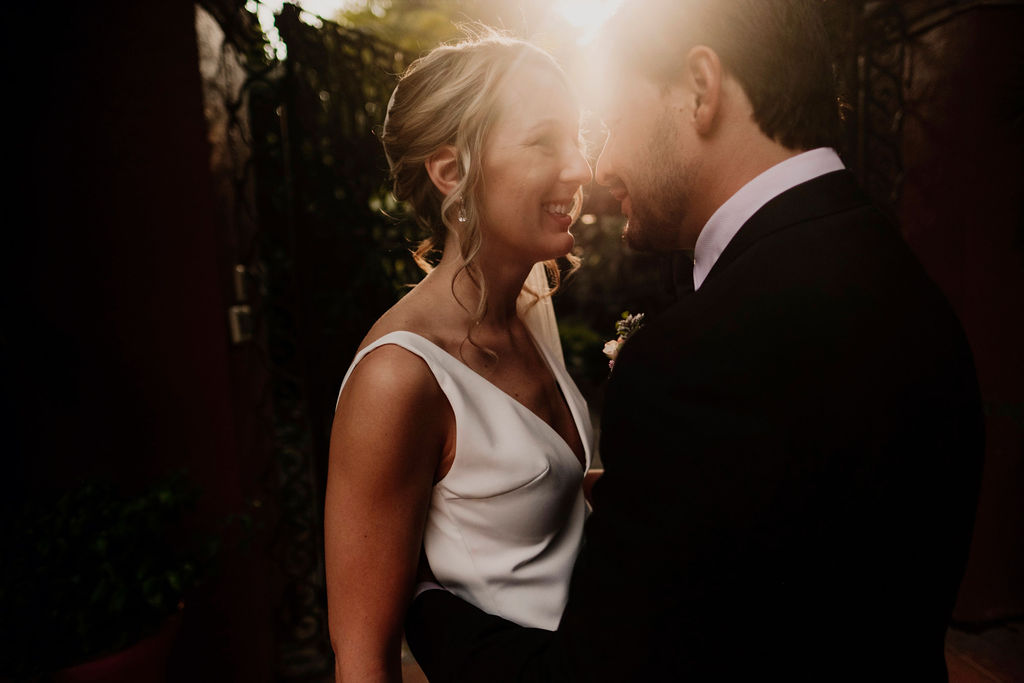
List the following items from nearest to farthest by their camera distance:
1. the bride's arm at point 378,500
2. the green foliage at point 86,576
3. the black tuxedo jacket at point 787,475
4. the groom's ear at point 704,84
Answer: the black tuxedo jacket at point 787,475 → the groom's ear at point 704,84 → the bride's arm at point 378,500 → the green foliage at point 86,576

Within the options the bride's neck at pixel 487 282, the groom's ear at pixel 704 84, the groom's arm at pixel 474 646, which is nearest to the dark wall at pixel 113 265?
the bride's neck at pixel 487 282

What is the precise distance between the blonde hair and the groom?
89 cm

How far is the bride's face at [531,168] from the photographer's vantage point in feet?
6.11

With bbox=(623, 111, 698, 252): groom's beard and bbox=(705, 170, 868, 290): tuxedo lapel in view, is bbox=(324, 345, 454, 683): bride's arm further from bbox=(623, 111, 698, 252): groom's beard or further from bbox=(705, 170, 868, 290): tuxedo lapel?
bbox=(705, 170, 868, 290): tuxedo lapel

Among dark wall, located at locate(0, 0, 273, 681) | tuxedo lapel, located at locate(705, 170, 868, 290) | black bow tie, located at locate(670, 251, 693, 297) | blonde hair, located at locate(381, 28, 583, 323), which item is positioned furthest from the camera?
dark wall, located at locate(0, 0, 273, 681)

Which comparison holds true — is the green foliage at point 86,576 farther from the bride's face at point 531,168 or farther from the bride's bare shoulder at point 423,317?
the bride's face at point 531,168

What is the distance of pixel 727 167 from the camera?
4.26 feet

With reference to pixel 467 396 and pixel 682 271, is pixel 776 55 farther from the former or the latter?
pixel 682 271

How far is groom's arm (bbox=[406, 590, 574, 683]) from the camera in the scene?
47.4 inches

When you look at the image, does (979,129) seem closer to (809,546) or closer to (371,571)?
(809,546)

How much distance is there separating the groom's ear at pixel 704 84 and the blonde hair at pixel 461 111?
68cm

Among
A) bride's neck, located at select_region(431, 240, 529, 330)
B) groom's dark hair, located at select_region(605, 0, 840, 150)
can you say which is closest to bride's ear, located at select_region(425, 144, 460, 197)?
bride's neck, located at select_region(431, 240, 529, 330)

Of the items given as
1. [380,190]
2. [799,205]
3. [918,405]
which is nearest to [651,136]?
[799,205]

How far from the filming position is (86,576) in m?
2.08
